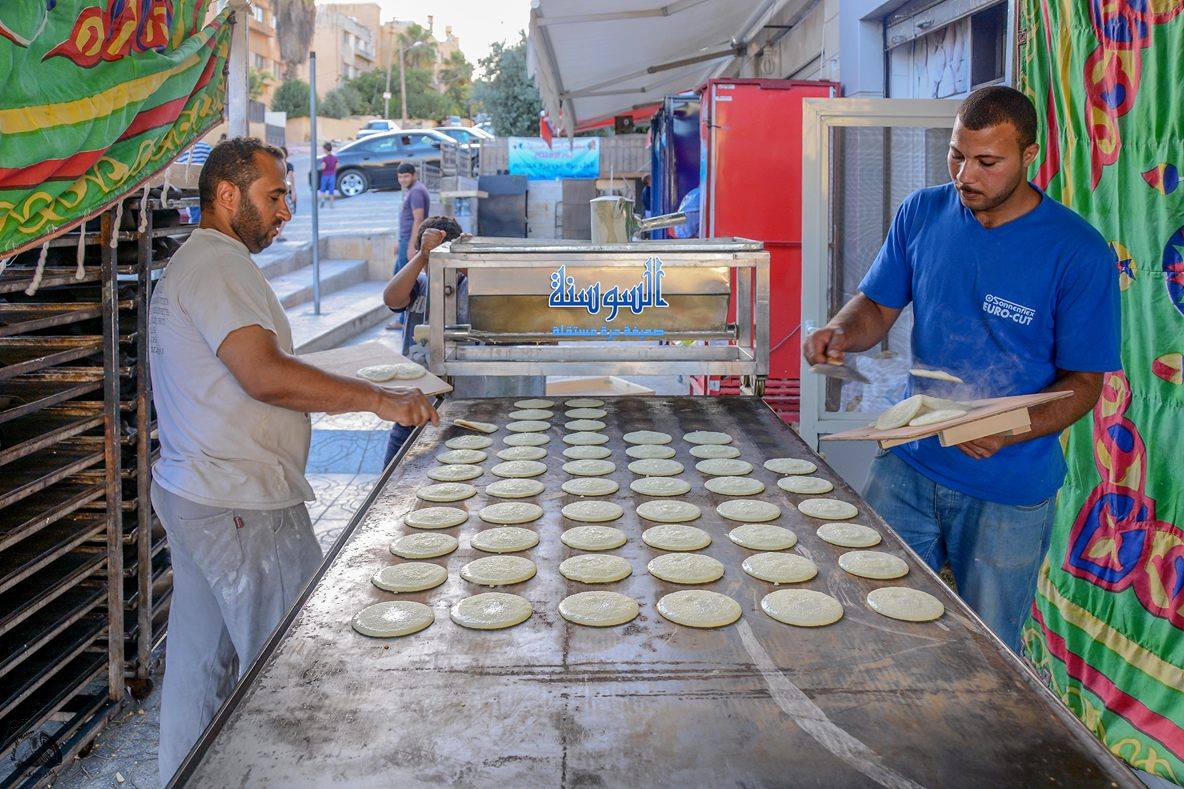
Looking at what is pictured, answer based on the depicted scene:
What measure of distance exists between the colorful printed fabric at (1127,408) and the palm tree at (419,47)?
50380 millimetres

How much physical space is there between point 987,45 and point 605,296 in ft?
8.39

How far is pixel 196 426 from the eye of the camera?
257 centimetres

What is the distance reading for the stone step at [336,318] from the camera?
938 cm

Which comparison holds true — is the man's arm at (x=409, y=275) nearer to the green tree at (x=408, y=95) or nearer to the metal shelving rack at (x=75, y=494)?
the metal shelving rack at (x=75, y=494)

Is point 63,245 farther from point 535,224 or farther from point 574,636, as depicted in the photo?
point 535,224

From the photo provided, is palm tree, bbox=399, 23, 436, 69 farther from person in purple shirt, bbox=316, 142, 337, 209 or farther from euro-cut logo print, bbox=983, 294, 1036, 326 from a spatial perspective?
euro-cut logo print, bbox=983, 294, 1036, 326

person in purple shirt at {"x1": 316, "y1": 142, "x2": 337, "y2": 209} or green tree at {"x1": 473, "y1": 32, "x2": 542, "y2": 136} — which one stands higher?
green tree at {"x1": 473, "y1": 32, "x2": 542, "y2": 136}

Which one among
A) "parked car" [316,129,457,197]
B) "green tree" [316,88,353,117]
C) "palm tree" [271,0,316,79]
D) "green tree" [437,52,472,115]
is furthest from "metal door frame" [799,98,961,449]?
"green tree" [437,52,472,115]

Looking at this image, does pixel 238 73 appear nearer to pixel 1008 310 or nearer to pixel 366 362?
pixel 366 362

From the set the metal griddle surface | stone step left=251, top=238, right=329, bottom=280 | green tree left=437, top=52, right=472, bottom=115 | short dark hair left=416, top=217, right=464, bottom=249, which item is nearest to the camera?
the metal griddle surface

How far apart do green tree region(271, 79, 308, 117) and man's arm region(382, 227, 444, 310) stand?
3617 cm

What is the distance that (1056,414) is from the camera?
2.34 meters

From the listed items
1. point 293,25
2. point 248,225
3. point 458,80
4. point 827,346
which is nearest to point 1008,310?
point 827,346

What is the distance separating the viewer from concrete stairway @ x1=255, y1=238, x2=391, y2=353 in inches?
389
